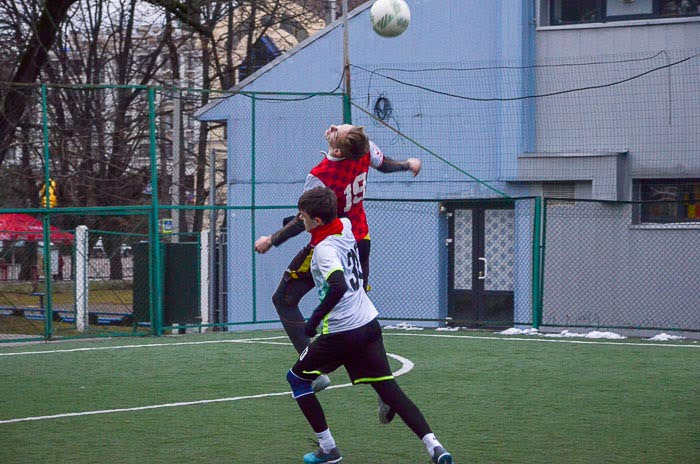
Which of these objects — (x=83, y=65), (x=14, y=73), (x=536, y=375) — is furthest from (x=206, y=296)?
(x=536, y=375)

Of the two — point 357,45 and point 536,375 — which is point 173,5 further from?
point 536,375

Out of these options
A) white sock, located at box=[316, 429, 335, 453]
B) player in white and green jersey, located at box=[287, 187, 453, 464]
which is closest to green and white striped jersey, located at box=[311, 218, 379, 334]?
player in white and green jersey, located at box=[287, 187, 453, 464]

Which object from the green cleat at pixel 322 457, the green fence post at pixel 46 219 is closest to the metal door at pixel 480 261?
the green fence post at pixel 46 219

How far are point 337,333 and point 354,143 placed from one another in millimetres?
1980

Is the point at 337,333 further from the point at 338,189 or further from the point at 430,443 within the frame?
the point at 338,189

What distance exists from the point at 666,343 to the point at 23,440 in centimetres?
818

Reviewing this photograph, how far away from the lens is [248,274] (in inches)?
798

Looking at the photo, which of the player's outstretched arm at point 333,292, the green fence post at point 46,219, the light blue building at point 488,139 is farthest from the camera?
the light blue building at point 488,139

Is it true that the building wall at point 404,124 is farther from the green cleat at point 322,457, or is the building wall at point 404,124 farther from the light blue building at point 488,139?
the green cleat at point 322,457

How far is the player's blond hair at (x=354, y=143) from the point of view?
24.0 ft

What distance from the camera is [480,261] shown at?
67.6ft

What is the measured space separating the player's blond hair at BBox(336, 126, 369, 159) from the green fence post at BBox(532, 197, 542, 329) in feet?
25.3

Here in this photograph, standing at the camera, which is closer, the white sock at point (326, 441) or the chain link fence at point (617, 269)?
the white sock at point (326, 441)

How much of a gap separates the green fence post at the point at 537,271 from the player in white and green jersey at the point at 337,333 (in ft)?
29.8
